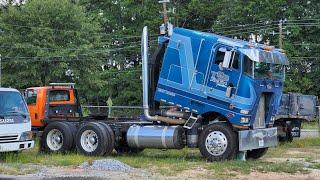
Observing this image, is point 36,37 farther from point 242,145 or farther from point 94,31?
point 242,145

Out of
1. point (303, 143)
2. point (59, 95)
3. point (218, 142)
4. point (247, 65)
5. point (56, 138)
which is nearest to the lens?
point (247, 65)

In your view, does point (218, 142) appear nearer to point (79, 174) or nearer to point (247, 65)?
point (247, 65)

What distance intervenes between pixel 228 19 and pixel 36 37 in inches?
841

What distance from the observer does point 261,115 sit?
54.2 ft

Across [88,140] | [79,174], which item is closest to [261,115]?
[88,140]

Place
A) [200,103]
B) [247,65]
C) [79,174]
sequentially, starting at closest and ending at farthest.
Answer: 1. [79,174]
2. [247,65]
3. [200,103]

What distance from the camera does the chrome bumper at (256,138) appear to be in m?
15.7

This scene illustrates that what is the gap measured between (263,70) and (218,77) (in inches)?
49.6

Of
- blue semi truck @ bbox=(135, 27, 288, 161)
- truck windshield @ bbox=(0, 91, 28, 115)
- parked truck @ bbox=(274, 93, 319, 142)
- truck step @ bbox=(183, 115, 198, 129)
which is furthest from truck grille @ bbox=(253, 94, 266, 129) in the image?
truck windshield @ bbox=(0, 91, 28, 115)

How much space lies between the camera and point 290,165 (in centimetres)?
1465

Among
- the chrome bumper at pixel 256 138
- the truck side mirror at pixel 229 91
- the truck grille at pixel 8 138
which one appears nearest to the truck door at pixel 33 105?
the truck grille at pixel 8 138

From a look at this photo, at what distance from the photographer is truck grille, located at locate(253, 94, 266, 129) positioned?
53.4 feet

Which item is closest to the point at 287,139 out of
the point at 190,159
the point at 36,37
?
the point at 190,159

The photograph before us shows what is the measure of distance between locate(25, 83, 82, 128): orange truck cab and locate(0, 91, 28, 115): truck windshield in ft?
7.76
